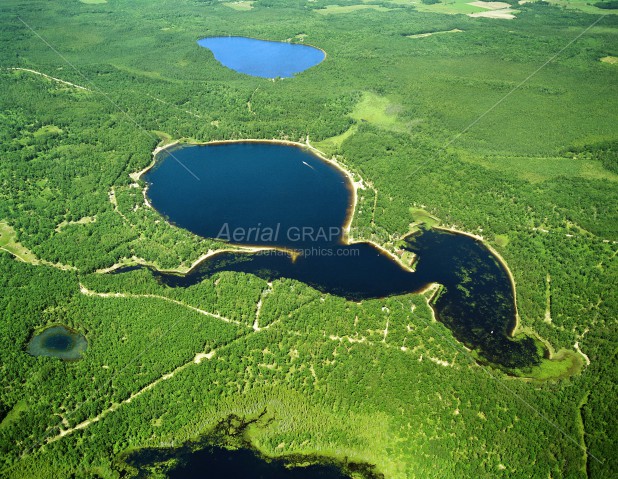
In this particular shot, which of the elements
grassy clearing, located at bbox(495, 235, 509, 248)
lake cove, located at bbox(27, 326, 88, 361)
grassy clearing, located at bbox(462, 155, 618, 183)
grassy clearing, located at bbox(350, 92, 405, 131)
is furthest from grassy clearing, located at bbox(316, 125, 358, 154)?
lake cove, located at bbox(27, 326, 88, 361)

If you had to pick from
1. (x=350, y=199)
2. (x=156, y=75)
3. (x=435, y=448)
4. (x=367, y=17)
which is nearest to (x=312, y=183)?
(x=350, y=199)

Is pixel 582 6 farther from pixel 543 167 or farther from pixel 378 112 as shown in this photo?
pixel 543 167

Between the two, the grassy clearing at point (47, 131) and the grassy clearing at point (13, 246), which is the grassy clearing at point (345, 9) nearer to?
the grassy clearing at point (47, 131)

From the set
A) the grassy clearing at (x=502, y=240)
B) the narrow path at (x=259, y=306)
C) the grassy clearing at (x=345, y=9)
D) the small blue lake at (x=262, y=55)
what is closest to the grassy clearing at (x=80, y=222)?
the narrow path at (x=259, y=306)

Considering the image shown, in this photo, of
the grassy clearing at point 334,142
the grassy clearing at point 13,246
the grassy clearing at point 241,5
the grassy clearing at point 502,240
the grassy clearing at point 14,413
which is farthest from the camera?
the grassy clearing at point 241,5

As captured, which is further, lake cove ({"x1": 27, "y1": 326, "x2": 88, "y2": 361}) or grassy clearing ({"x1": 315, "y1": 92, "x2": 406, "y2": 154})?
grassy clearing ({"x1": 315, "y1": 92, "x2": 406, "y2": 154})

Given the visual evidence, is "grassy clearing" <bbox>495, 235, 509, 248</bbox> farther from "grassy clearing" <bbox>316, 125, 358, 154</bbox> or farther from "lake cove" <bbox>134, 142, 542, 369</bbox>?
"grassy clearing" <bbox>316, 125, 358, 154</bbox>
